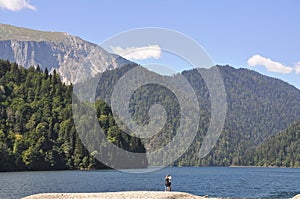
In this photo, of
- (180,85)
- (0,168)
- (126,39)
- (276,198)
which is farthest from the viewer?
(0,168)

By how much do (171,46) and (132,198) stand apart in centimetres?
1600

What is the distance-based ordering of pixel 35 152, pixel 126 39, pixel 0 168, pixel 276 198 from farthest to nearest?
pixel 35 152 → pixel 0 168 → pixel 276 198 → pixel 126 39

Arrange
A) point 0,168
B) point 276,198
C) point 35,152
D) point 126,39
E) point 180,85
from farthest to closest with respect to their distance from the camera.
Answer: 1. point 35,152
2. point 0,168
3. point 180,85
4. point 276,198
5. point 126,39

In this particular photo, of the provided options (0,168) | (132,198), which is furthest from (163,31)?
(0,168)

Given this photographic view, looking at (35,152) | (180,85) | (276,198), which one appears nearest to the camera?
(276,198)

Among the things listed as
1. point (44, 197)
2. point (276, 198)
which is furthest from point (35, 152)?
point (44, 197)

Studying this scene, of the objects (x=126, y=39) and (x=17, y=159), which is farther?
(x=17, y=159)

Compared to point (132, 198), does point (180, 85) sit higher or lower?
higher

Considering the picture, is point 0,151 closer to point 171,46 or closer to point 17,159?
point 17,159

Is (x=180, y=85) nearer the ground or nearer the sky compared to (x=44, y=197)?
nearer the sky

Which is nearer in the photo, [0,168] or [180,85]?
[180,85]

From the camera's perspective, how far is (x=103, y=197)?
182 feet

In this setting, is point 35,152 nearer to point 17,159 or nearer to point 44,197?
point 17,159

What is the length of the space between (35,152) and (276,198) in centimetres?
12629
